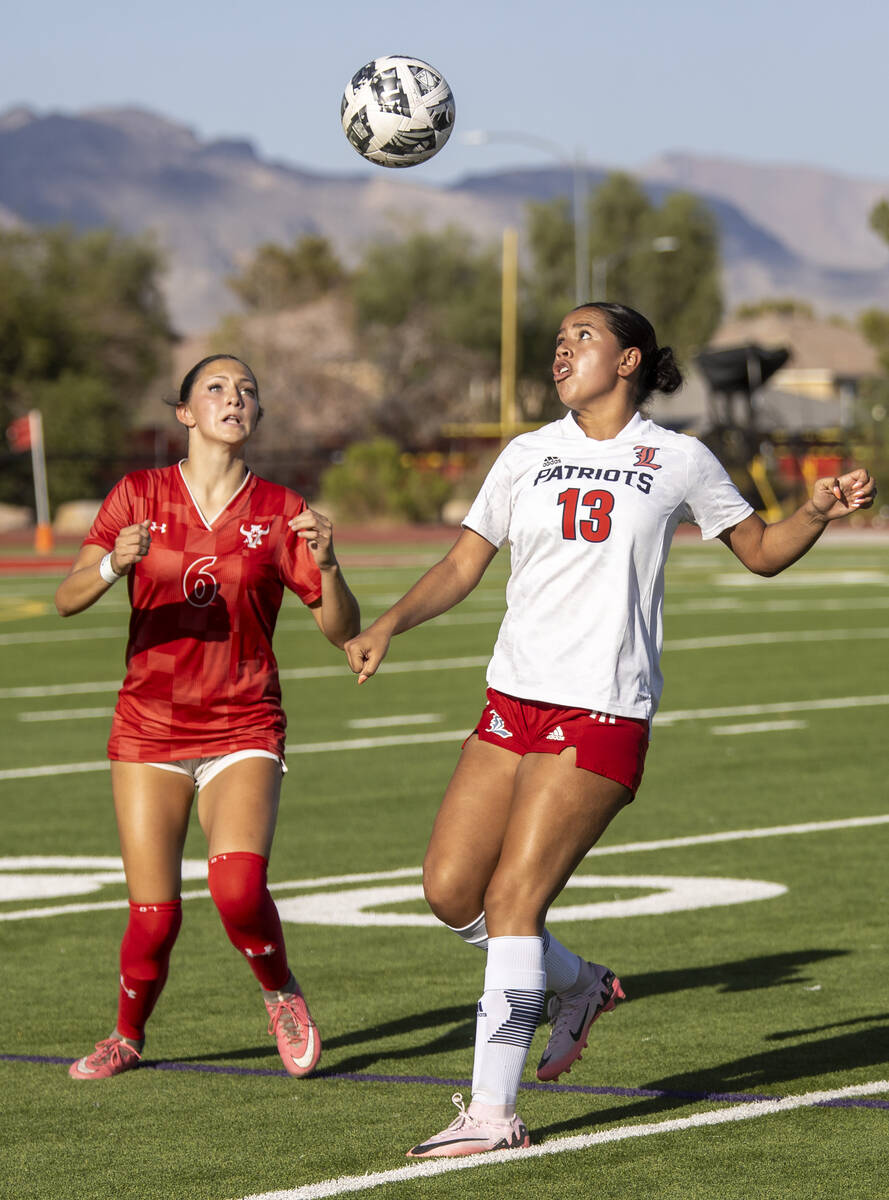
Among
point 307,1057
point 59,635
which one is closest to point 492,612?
point 59,635

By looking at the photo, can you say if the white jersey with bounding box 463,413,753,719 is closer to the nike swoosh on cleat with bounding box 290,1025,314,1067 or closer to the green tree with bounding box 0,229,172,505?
the nike swoosh on cleat with bounding box 290,1025,314,1067

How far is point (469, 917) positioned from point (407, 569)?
28.6m

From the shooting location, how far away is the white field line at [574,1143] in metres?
5.20

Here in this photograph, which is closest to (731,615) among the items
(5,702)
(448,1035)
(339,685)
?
(339,685)

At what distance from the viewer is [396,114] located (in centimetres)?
765

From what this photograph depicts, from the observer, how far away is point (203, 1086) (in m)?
6.29

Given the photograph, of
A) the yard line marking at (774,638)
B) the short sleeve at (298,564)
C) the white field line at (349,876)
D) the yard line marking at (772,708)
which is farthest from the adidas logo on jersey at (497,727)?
the yard line marking at (774,638)

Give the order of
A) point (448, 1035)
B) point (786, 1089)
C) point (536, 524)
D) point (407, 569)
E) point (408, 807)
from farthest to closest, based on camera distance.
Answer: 1. point (407, 569)
2. point (408, 807)
3. point (448, 1035)
4. point (786, 1089)
5. point (536, 524)

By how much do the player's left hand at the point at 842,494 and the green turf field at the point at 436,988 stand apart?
1.68m

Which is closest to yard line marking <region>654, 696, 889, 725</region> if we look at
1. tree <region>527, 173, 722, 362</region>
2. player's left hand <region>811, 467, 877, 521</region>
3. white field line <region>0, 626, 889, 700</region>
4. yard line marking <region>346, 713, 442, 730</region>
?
yard line marking <region>346, 713, 442, 730</region>

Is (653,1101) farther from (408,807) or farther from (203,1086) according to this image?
(408,807)

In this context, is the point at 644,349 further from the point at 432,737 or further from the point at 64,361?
the point at 64,361

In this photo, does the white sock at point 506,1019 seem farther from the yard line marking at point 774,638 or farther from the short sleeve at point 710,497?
the yard line marking at point 774,638

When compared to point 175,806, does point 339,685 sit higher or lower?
lower
